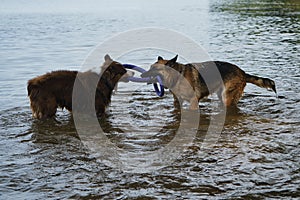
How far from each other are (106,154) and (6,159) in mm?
1430

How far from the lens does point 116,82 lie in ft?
28.8

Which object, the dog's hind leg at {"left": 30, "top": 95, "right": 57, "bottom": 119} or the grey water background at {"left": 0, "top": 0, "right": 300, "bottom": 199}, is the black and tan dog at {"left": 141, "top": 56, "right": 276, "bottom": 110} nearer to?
the grey water background at {"left": 0, "top": 0, "right": 300, "bottom": 199}

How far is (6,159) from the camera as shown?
249 inches

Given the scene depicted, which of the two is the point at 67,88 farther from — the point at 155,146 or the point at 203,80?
the point at 203,80

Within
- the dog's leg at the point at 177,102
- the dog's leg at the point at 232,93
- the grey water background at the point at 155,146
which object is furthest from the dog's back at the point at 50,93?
the dog's leg at the point at 232,93

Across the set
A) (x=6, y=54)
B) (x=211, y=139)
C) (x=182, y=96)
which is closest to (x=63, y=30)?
(x=6, y=54)

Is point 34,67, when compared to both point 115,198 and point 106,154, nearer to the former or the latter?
point 106,154

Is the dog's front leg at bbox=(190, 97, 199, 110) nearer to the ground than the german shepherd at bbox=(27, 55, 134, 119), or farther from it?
nearer to the ground

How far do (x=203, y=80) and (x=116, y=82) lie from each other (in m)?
1.75

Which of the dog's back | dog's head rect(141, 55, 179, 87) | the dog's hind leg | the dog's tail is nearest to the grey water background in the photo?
the dog's hind leg

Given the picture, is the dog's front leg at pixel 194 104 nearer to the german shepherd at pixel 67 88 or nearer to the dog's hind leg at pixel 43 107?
the german shepherd at pixel 67 88

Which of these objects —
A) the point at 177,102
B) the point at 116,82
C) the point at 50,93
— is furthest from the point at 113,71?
the point at 177,102

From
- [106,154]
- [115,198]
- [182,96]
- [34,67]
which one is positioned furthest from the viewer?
[34,67]

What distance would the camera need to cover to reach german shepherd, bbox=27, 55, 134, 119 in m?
7.93
